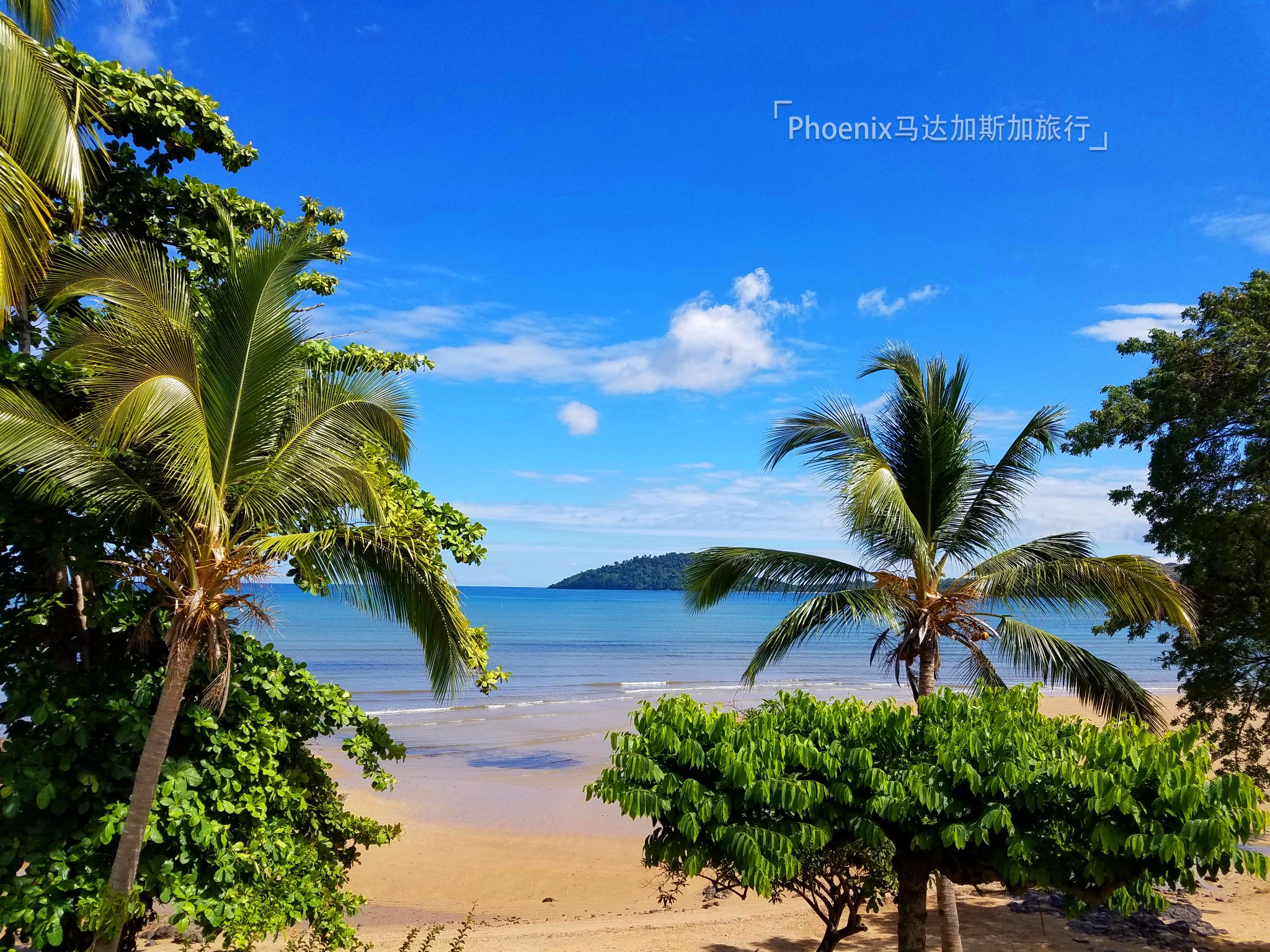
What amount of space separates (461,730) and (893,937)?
18.1 meters

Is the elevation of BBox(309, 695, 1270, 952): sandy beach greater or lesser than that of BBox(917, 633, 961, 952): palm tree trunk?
lesser

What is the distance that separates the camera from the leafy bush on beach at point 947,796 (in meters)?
5.17

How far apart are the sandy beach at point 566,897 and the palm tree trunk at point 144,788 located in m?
4.74

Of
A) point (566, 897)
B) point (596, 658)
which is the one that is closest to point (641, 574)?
point (596, 658)

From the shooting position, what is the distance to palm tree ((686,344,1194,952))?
836 cm

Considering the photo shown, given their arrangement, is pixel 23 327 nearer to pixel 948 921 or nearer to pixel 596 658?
pixel 948 921

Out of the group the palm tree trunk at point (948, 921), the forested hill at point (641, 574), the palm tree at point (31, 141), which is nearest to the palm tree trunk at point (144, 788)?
the palm tree at point (31, 141)

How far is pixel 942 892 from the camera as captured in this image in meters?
→ 8.14

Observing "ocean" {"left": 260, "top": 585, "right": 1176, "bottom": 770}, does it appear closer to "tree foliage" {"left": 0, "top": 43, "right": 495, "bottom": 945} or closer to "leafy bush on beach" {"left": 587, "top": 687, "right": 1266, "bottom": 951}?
"tree foliage" {"left": 0, "top": 43, "right": 495, "bottom": 945}

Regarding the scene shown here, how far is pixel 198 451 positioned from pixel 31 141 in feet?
8.10

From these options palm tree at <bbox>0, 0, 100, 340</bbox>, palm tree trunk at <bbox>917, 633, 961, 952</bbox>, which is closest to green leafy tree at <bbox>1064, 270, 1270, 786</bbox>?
palm tree trunk at <bbox>917, 633, 961, 952</bbox>

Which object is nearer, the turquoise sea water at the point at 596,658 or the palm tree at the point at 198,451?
the palm tree at the point at 198,451

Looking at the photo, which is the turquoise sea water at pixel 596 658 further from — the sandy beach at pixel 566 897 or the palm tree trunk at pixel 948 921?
the palm tree trunk at pixel 948 921

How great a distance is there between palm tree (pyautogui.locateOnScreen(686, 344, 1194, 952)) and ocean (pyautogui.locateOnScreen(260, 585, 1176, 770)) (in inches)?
112
